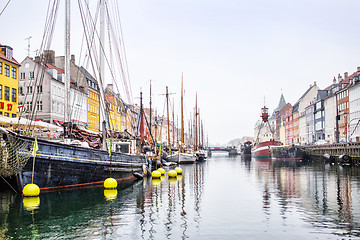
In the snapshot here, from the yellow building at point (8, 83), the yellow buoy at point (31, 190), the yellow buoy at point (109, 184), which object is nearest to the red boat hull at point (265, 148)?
the yellow building at point (8, 83)

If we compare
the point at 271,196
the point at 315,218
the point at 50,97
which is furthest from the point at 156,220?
the point at 50,97

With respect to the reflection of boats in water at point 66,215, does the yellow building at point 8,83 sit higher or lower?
higher

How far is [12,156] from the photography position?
76.0 ft

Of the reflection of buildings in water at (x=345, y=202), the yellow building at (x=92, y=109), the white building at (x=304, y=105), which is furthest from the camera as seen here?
the white building at (x=304, y=105)

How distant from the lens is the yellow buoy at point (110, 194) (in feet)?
80.5

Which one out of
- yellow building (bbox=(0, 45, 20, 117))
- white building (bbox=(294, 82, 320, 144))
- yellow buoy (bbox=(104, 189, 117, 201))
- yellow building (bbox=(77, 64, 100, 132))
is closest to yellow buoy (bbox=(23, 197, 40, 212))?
yellow buoy (bbox=(104, 189, 117, 201))

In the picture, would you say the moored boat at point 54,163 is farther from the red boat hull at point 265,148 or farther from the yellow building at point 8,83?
the red boat hull at point 265,148

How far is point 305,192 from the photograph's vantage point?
2766 cm

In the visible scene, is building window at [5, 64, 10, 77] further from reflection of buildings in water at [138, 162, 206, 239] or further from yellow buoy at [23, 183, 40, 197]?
yellow buoy at [23, 183, 40, 197]

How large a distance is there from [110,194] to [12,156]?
698 cm

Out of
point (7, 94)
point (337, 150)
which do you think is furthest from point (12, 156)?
point (337, 150)

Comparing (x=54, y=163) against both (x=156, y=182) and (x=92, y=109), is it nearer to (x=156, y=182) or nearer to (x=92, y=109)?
(x=156, y=182)

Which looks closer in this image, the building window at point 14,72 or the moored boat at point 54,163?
the moored boat at point 54,163

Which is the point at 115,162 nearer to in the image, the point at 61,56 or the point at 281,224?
the point at 281,224
